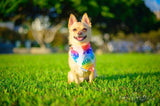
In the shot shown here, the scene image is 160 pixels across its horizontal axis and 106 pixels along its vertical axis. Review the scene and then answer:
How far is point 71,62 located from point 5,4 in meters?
18.2

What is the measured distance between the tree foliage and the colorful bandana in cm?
917

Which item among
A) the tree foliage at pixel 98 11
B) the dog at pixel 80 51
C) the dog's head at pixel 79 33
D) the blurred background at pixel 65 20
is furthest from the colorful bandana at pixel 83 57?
the blurred background at pixel 65 20

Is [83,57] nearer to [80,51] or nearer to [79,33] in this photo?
[80,51]

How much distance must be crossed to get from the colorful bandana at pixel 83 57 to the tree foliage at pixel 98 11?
917 centimetres

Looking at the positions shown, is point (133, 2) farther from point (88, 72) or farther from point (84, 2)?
point (88, 72)

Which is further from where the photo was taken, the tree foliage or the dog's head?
the tree foliage

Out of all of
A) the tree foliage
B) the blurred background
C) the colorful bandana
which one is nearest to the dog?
the colorful bandana

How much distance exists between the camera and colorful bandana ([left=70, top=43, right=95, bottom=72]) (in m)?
3.17

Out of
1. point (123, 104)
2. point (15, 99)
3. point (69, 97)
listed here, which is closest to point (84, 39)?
point (69, 97)

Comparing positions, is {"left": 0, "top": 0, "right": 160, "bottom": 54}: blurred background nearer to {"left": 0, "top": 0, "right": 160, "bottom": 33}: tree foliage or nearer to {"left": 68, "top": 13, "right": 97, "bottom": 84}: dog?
{"left": 0, "top": 0, "right": 160, "bottom": 33}: tree foliage

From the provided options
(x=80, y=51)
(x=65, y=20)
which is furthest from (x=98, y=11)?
(x=80, y=51)

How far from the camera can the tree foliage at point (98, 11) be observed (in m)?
18.0

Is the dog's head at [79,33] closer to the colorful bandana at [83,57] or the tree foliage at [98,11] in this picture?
the colorful bandana at [83,57]

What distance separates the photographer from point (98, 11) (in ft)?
65.5
